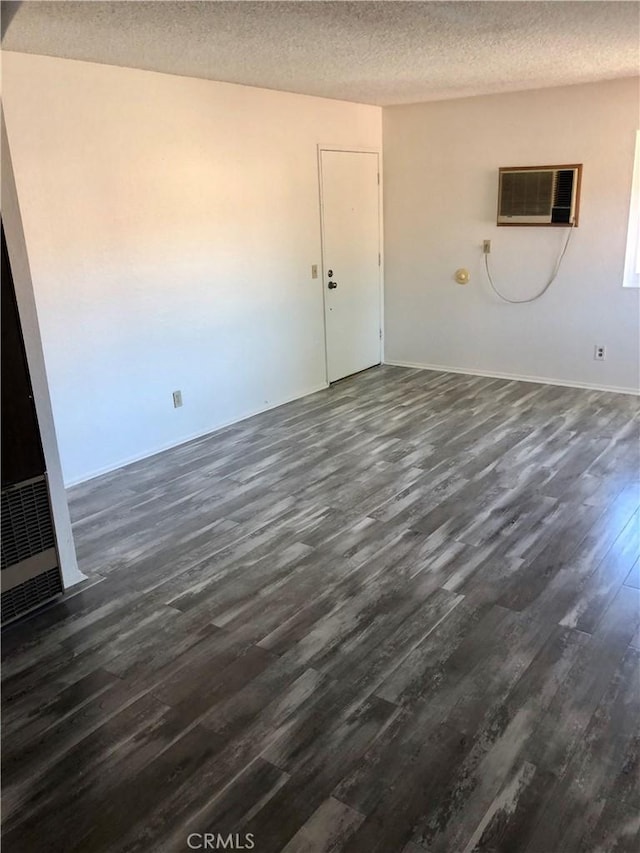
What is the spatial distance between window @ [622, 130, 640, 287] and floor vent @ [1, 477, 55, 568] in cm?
471

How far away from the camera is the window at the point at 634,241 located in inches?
201

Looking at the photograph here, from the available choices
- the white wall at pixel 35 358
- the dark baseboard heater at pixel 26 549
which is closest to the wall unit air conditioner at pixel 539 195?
the white wall at pixel 35 358

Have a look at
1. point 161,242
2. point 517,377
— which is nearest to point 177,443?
point 161,242

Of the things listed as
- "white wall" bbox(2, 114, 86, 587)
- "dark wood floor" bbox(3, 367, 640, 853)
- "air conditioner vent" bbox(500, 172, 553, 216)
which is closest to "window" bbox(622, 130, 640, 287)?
"air conditioner vent" bbox(500, 172, 553, 216)

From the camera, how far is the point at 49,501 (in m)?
2.79

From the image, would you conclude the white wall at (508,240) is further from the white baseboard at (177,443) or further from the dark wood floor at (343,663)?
the dark wood floor at (343,663)

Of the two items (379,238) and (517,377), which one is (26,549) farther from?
(379,238)

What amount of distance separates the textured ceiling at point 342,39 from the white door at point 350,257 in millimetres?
1144

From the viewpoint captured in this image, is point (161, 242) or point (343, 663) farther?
point (161, 242)

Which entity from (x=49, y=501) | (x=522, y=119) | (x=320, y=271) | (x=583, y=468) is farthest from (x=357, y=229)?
(x=49, y=501)

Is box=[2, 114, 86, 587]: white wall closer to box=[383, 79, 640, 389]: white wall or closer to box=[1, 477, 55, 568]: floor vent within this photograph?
box=[1, 477, 55, 568]: floor vent

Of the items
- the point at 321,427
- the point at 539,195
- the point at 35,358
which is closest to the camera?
the point at 35,358

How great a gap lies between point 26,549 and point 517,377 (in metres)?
4.64

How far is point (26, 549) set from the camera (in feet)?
9.02
